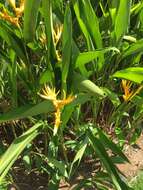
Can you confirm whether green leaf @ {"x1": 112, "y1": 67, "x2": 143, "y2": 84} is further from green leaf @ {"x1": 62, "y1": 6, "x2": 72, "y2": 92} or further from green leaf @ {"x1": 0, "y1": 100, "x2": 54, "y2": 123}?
green leaf @ {"x1": 0, "y1": 100, "x2": 54, "y2": 123}

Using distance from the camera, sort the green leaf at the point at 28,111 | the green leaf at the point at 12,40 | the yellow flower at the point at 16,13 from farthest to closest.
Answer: the green leaf at the point at 12,40 → the green leaf at the point at 28,111 → the yellow flower at the point at 16,13

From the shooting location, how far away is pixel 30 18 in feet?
5.32

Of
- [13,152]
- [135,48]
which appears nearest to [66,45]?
[135,48]

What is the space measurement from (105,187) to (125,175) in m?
0.21

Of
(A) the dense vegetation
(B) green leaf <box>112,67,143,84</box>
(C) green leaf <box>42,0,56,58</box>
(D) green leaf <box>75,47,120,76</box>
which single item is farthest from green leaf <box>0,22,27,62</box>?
(B) green leaf <box>112,67,143,84</box>

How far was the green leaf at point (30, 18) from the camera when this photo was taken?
5.12 ft

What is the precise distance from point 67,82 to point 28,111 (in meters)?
0.20

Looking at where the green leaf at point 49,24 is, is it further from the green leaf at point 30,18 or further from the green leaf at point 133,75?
the green leaf at point 133,75

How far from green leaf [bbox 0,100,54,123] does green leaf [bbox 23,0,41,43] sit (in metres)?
0.25

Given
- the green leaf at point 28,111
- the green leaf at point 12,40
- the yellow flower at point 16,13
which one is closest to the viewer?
the yellow flower at point 16,13

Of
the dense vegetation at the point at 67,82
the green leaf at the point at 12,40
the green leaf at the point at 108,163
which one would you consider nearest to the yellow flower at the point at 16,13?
the dense vegetation at the point at 67,82

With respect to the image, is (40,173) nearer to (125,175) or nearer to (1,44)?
(125,175)

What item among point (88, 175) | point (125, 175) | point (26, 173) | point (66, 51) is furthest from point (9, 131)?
point (66, 51)

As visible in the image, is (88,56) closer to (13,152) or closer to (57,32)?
(57,32)
